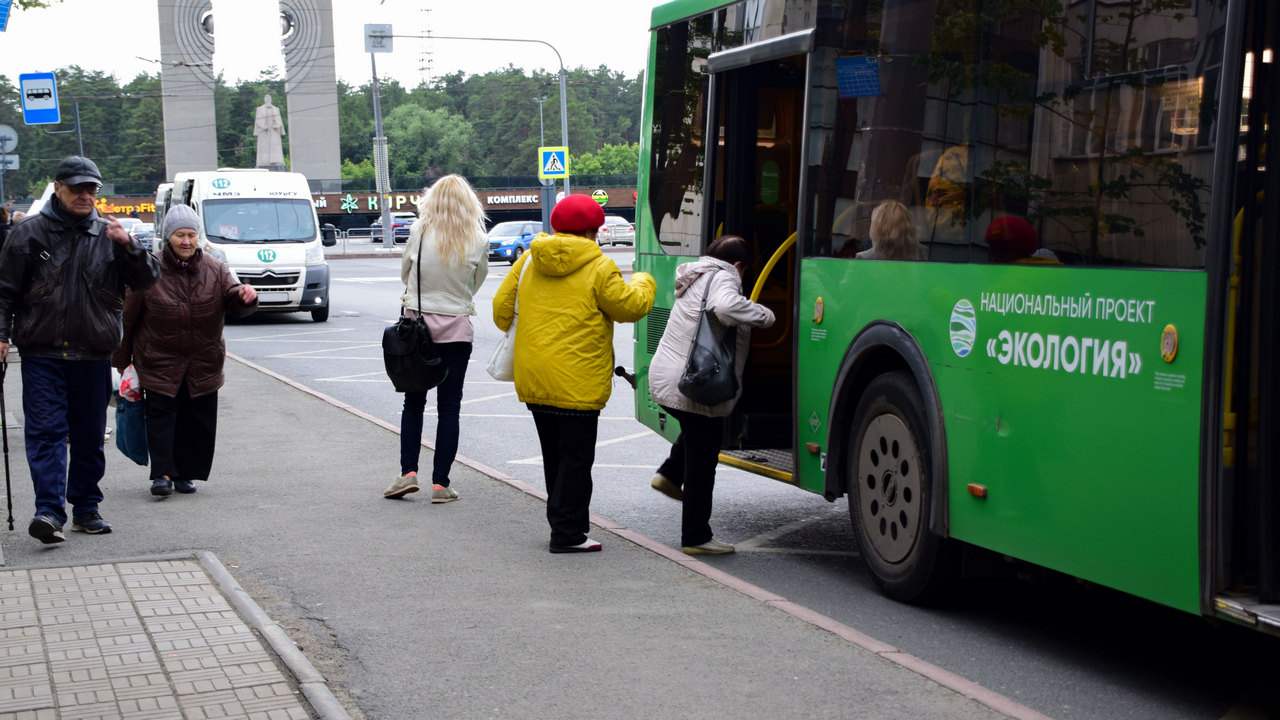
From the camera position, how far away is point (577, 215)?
6770mm

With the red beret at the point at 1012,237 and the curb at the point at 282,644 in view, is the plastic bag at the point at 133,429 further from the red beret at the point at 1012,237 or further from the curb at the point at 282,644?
the red beret at the point at 1012,237

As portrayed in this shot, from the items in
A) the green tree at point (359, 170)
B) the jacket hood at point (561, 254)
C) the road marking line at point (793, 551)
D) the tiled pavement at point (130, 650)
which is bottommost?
the road marking line at point (793, 551)

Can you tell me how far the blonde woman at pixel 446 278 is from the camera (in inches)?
319

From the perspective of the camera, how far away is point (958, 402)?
546 cm

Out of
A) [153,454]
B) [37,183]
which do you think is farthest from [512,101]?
[153,454]

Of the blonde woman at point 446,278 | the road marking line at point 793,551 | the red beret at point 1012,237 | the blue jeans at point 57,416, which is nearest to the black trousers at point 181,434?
the blue jeans at point 57,416

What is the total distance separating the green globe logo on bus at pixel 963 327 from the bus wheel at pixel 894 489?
→ 383mm

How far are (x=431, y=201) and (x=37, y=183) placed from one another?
134 metres

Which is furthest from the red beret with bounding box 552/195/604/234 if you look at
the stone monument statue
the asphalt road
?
the stone monument statue

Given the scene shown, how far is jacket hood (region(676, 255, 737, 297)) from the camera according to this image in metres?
6.82

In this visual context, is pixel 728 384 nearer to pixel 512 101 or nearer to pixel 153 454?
pixel 153 454

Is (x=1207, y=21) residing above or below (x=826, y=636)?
above

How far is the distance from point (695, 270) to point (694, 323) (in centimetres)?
26

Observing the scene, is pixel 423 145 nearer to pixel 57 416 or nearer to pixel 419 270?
pixel 419 270
